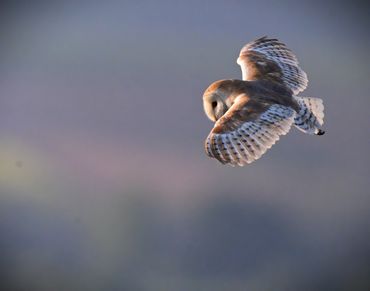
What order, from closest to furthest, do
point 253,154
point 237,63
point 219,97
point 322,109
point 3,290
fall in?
point 253,154
point 219,97
point 322,109
point 237,63
point 3,290

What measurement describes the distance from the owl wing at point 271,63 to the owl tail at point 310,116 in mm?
268

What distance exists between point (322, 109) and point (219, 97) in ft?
2.23

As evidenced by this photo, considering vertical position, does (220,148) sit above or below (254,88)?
below

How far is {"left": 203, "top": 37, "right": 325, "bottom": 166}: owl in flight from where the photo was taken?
97.0 inches

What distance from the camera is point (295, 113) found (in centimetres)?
285

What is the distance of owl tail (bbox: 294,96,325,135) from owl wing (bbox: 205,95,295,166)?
183 mm

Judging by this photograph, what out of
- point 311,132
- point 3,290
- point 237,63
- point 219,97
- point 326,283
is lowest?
point 326,283

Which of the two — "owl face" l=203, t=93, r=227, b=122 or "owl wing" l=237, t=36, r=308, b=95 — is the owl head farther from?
Result: "owl wing" l=237, t=36, r=308, b=95

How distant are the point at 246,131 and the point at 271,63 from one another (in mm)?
1157

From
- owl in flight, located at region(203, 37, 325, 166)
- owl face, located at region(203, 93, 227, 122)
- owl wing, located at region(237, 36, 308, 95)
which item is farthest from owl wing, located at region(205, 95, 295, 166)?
owl wing, located at region(237, 36, 308, 95)

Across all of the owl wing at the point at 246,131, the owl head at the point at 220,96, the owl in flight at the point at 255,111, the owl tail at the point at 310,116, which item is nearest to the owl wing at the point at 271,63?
the owl in flight at the point at 255,111

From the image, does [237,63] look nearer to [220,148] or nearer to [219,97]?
[219,97]

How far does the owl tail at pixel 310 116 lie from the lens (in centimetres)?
294

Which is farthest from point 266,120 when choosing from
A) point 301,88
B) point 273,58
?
point 273,58
